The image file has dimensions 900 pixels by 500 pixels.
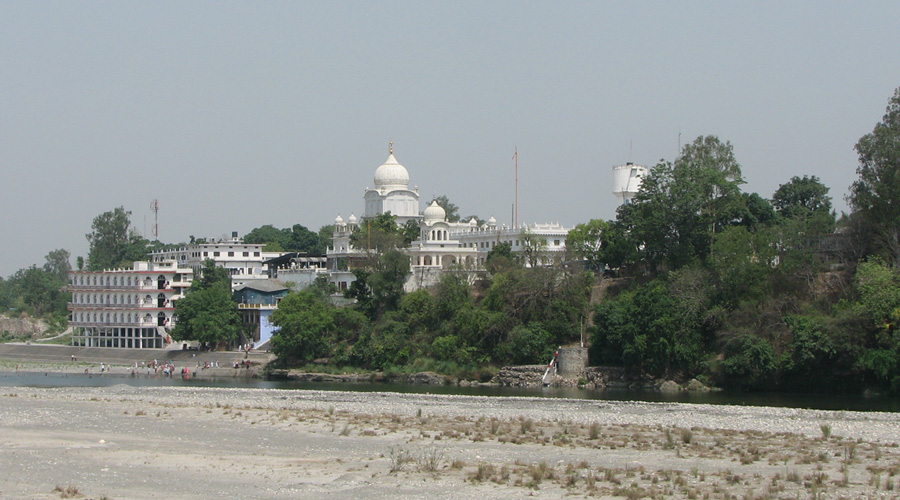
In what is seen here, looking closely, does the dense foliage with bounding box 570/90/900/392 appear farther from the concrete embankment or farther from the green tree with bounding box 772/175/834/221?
the concrete embankment

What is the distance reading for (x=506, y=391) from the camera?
52531 millimetres

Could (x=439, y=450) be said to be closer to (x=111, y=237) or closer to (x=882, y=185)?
(x=882, y=185)

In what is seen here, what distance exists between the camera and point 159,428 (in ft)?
110

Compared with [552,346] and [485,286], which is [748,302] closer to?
[552,346]

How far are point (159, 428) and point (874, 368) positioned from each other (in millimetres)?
29060

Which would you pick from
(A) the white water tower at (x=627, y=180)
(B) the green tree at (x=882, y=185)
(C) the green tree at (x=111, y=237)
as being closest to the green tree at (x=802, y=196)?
(A) the white water tower at (x=627, y=180)

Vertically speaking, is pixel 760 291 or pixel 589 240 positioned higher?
pixel 589 240

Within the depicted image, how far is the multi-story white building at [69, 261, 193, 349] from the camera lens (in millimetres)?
82312

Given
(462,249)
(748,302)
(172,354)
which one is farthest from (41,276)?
(748,302)

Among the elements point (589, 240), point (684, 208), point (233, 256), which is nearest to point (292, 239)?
point (233, 256)

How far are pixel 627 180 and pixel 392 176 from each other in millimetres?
22705

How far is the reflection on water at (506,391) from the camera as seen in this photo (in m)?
44.5

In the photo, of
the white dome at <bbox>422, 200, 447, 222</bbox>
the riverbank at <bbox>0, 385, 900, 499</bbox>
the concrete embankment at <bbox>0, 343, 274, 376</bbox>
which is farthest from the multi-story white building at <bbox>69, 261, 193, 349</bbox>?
the riverbank at <bbox>0, 385, 900, 499</bbox>

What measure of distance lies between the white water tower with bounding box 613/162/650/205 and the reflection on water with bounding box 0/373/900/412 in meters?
28.0
